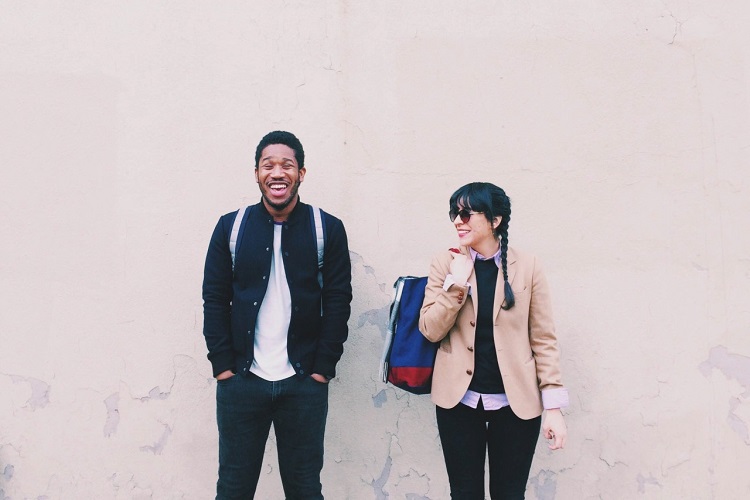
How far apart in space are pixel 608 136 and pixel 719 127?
0.59 m

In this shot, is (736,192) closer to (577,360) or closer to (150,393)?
(577,360)

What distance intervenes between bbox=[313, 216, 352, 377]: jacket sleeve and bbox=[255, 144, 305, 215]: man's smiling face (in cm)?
24

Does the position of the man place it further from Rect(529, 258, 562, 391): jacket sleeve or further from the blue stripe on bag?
Rect(529, 258, 562, 391): jacket sleeve

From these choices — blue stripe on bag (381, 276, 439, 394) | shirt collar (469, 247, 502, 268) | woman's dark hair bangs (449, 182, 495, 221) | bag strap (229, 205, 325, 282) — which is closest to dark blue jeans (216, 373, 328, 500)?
blue stripe on bag (381, 276, 439, 394)

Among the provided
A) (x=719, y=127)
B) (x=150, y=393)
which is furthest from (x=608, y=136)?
(x=150, y=393)

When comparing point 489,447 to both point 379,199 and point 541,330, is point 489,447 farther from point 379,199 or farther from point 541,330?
point 379,199

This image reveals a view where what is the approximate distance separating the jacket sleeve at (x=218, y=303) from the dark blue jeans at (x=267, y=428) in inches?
4.4

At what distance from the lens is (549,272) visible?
3.09 m

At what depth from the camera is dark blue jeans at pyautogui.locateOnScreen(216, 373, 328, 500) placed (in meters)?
2.48

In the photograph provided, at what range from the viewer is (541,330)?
2.41 metres

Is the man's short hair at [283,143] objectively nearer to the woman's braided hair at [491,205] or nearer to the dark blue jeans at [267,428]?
the woman's braided hair at [491,205]

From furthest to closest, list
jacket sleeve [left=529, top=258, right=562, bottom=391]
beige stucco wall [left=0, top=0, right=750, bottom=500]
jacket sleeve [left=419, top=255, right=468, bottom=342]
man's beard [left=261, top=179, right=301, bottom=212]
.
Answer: beige stucco wall [left=0, top=0, right=750, bottom=500]
man's beard [left=261, top=179, right=301, bottom=212]
jacket sleeve [left=529, top=258, right=562, bottom=391]
jacket sleeve [left=419, top=255, right=468, bottom=342]

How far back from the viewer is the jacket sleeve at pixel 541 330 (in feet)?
7.88

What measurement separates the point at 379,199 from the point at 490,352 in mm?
1117
